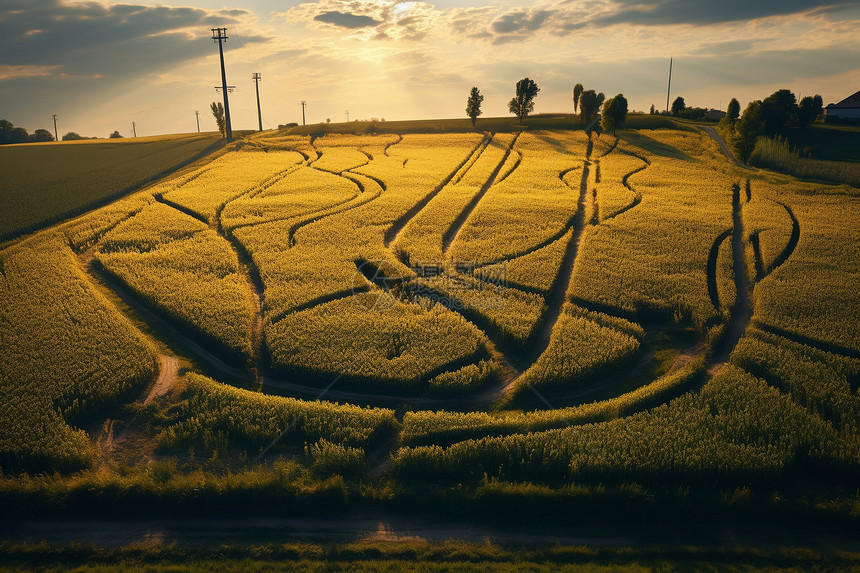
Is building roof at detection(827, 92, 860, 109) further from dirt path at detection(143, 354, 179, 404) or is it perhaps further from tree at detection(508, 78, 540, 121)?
dirt path at detection(143, 354, 179, 404)

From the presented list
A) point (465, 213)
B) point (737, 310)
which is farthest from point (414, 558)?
point (465, 213)

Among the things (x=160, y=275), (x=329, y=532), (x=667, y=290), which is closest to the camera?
(x=329, y=532)

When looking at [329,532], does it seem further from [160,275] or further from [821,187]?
[821,187]

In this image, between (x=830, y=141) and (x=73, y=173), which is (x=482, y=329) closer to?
(x=73, y=173)

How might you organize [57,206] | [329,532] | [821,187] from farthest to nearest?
[821,187] < [57,206] < [329,532]

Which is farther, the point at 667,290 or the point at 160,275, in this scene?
the point at 160,275

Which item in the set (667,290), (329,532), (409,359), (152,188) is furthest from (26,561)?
(152,188)
